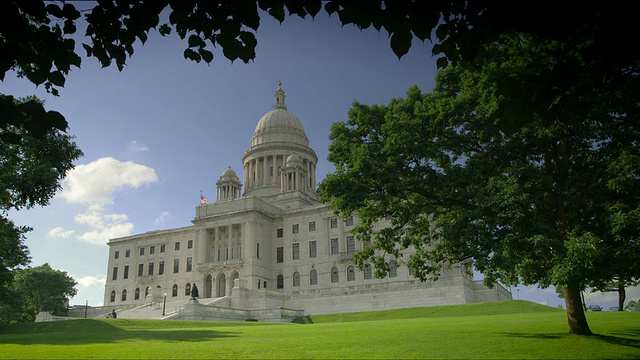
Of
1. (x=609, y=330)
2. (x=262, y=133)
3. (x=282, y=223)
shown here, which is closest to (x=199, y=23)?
(x=609, y=330)

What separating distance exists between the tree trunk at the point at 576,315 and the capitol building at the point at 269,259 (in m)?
35.7

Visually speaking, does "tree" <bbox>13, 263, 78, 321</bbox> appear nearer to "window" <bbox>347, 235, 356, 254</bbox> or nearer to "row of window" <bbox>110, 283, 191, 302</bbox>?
"row of window" <bbox>110, 283, 191, 302</bbox>

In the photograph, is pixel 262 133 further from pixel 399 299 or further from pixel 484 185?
pixel 484 185

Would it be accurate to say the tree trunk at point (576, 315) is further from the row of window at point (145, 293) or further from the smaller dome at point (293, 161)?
the smaller dome at point (293, 161)

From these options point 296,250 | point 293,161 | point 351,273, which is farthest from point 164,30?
point 293,161

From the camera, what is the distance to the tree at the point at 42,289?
242 ft

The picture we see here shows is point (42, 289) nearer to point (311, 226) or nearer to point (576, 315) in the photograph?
point (311, 226)

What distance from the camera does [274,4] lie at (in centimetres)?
707

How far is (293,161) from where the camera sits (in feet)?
281

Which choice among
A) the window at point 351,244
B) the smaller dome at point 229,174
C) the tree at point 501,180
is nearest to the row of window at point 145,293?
the smaller dome at point 229,174

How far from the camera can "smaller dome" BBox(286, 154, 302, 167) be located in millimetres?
85000

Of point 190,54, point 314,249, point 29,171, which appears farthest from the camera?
point 314,249

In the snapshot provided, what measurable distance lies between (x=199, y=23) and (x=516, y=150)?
16.5m

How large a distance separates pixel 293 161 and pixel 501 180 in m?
66.9
